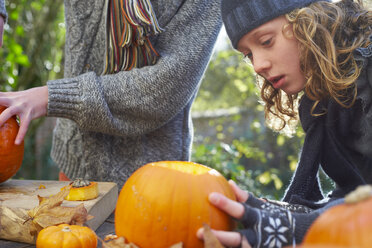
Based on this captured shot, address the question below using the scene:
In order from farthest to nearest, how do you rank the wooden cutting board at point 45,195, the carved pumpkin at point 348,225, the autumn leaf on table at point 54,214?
the wooden cutting board at point 45,195 → the autumn leaf on table at point 54,214 → the carved pumpkin at point 348,225

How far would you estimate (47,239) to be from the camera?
0.80 m

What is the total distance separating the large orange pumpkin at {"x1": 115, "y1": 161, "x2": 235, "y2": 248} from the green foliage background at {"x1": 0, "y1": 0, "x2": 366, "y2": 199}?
1.80 metres

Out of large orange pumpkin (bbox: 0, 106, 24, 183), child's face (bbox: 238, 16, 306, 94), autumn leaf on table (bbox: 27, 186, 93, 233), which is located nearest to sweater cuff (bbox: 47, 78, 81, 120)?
large orange pumpkin (bbox: 0, 106, 24, 183)

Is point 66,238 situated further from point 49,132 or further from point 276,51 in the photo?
point 49,132

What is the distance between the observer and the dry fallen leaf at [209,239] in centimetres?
68

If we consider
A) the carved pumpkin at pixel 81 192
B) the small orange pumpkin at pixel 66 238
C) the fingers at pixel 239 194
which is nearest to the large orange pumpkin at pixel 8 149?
the carved pumpkin at pixel 81 192

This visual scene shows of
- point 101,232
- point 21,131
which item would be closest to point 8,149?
point 21,131

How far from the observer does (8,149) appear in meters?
1.22

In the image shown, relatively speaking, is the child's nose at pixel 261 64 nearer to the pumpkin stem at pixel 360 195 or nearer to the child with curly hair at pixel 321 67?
the child with curly hair at pixel 321 67

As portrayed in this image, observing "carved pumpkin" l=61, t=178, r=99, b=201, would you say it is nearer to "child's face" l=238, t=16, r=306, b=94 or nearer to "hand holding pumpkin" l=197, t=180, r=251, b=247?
"hand holding pumpkin" l=197, t=180, r=251, b=247

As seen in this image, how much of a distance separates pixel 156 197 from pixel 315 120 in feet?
2.72

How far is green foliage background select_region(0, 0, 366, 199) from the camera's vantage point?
300cm

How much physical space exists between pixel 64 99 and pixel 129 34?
1.17 ft

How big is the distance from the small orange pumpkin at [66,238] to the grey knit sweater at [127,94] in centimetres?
54
